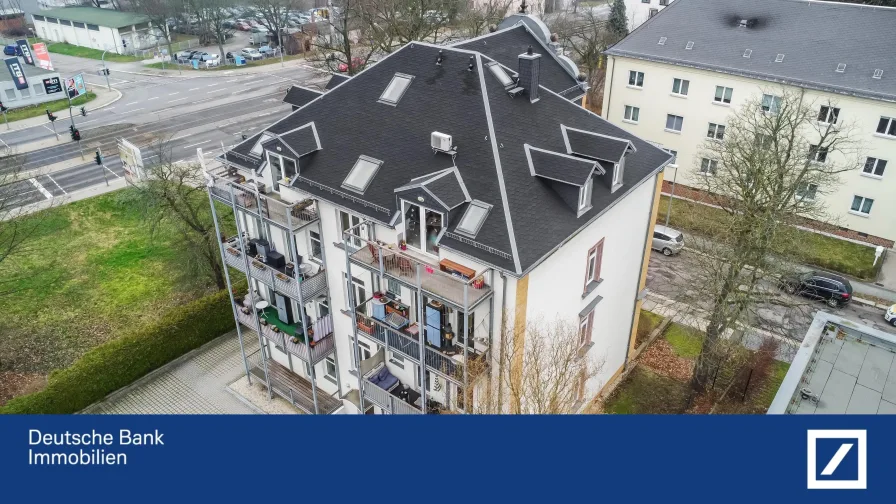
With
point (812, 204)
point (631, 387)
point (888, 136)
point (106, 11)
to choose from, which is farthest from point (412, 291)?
point (106, 11)

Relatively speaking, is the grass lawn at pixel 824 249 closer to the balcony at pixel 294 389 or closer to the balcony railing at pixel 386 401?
the balcony railing at pixel 386 401

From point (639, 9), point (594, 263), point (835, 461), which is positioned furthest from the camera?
point (639, 9)

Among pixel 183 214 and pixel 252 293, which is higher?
pixel 183 214

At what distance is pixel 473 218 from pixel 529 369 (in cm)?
475

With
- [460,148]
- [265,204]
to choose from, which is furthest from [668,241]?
[265,204]

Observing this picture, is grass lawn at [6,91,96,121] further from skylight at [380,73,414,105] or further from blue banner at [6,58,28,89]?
skylight at [380,73,414,105]

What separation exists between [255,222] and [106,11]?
90.8 m

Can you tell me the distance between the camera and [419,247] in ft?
68.4

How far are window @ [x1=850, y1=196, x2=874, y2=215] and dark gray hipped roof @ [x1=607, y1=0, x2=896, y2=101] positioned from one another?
6.40m

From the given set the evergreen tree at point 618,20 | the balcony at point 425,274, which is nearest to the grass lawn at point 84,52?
the evergreen tree at point 618,20

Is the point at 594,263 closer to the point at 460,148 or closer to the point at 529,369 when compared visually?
the point at 529,369

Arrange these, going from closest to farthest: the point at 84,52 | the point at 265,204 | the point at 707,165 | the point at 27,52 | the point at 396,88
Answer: the point at 396,88
the point at 265,204
the point at 707,165
the point at 27,52
the point at 84,52

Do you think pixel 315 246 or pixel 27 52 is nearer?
pixel 315 246

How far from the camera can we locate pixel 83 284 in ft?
127
